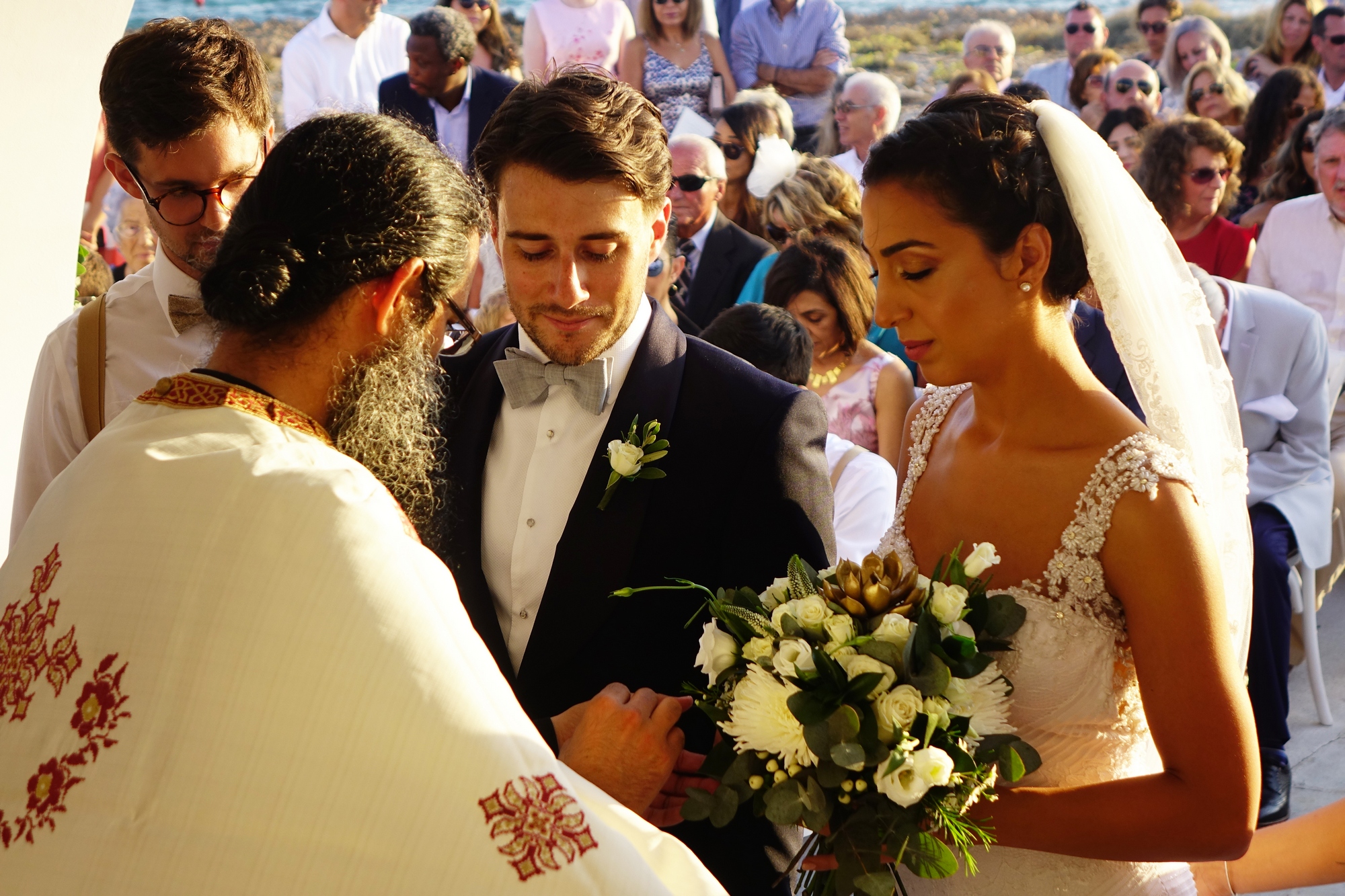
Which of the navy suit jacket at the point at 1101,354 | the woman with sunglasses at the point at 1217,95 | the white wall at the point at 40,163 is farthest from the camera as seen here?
the woman with sunglasses at the point at 1217,95

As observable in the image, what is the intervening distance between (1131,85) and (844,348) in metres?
5.12

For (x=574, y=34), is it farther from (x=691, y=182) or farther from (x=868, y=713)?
(x=868, y=713)

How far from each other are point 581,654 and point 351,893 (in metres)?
0.90

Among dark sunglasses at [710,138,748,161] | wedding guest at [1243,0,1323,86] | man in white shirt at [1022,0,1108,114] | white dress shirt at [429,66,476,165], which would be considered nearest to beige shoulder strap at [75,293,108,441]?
white dress shirt at [429,66,476,165]

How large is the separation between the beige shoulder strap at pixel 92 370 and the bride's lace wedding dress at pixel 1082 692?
6.89 feet

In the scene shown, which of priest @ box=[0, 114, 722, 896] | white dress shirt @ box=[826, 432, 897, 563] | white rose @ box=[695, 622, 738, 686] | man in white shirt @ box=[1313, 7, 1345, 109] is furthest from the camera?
man in white shirt @ box=[1313, 7, 1345, 109]

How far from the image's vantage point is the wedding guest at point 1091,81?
31.9 ft

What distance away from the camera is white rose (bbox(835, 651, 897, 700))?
196 centimetres

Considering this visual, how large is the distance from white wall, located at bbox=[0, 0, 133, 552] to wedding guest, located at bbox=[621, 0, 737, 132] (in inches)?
223

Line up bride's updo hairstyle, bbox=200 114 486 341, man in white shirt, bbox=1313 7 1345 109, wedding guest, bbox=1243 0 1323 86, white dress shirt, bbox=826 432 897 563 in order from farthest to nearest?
wedding guest, bbox=1243 0 1323 86, man in white shirt, bbox=1313 7 1345 109, white dress shirt, bbox=826 432 897 563, bride's updo hairstyle, bbox=200 114 486 341

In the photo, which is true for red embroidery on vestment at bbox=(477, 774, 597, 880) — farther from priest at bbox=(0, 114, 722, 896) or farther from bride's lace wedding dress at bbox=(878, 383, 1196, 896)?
bride's lace wedding dress at bbox=(878, 383, 1196, 896)

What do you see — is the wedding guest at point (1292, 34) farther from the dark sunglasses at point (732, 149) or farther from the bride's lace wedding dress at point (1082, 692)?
the bride's lace wedding dress at point (1082, 692)

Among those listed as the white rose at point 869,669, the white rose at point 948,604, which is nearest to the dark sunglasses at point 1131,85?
the white rose at point 948,604

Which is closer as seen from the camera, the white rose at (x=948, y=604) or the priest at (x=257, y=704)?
the priest at (x=257, y=704)
